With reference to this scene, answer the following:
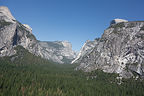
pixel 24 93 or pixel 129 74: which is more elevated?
pixel 129 74

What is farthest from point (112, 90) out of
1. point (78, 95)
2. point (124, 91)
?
point (78, 95)

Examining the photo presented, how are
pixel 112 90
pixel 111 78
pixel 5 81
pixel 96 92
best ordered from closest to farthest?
pixel 5 81, pixel 96 92, pixel 112 90, pixel 111 78

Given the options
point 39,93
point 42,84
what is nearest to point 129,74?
point 42,84

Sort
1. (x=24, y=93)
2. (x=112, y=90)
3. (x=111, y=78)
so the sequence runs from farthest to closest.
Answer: (x=111, y=78), (x=112, y=90), (x=24, y=93)

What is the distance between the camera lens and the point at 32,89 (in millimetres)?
111188

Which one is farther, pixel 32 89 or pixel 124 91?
pixel 124 91

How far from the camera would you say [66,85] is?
13400cm

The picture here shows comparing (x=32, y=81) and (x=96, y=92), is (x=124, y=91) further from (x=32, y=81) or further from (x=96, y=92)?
(x=32, y=81)

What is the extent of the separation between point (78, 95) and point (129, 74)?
10777 centimetres

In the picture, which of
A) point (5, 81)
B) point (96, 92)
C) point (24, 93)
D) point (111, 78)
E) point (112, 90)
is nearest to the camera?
point (24, 93)

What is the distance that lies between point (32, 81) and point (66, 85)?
31042 millimetres

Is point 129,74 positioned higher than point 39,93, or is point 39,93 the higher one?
point 129,74

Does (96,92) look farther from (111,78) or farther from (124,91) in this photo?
(111,78)

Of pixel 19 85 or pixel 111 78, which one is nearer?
pixel 19 85
